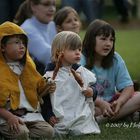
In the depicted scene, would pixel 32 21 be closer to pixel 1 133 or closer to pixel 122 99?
pixel 122 99

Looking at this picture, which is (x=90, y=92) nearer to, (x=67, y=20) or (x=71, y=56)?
(x=71, y=56)

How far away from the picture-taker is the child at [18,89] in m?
6.53

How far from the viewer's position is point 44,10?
27.8 feet

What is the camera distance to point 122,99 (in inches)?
297

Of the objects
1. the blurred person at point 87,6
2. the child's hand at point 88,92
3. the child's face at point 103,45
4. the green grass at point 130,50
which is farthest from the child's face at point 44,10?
the blurred person at point 87,6

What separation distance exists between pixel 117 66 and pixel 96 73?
22 cm

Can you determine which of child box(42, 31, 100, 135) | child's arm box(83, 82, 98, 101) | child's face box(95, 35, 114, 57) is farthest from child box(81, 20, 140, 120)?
child box(42, 31, 100, 135)

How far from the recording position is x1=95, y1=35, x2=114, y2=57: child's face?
7.51 metres

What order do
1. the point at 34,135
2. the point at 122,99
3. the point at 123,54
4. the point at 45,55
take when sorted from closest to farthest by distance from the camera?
1. the point at 34,135
2. the point at 122,99
3. the point at 45,55
4. the point at 123,54

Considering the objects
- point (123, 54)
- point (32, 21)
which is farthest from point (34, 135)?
point (123, 54)

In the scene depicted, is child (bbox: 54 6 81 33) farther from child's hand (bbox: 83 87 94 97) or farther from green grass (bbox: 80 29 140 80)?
green grass (bbox: 80 29 140 80)

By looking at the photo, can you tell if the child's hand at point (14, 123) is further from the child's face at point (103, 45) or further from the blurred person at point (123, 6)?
the blurred person at point (123, 6)

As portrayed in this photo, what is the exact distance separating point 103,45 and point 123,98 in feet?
1.79

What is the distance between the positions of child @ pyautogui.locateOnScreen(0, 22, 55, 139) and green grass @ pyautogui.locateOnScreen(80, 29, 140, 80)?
4.13 metres
